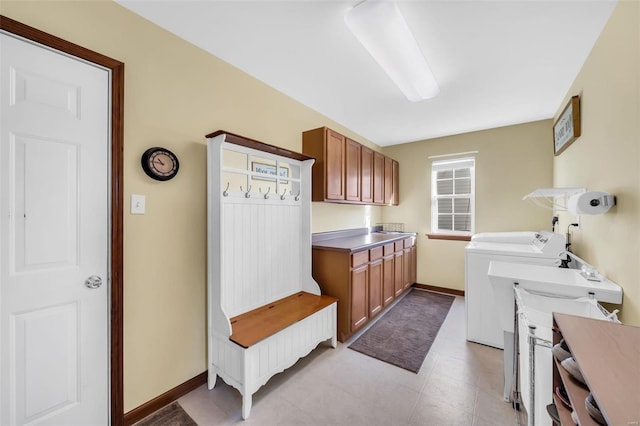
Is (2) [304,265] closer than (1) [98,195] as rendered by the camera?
No

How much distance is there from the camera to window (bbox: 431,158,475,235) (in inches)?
151

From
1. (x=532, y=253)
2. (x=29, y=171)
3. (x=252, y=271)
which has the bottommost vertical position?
(x=252, y=271)

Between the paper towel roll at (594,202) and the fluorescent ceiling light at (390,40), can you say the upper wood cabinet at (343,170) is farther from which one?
the paper towel roll at (594,202)

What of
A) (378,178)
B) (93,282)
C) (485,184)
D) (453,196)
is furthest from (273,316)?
(485,184)

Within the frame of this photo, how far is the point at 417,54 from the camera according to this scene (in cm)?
181

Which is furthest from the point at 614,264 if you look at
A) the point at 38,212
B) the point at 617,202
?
the point at 38,212

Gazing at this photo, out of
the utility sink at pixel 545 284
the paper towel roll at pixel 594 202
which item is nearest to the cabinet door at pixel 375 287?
the utility sink at pixel 545 284

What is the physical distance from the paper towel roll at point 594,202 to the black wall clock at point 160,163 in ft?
8.42

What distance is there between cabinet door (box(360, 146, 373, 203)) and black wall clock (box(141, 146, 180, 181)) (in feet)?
7.40

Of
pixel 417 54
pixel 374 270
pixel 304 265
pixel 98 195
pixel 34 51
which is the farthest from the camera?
pixel 374 270

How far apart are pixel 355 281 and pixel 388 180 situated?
2.12m

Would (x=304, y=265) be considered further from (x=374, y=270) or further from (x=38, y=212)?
(x=38, y=212)

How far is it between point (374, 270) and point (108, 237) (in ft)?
7.84

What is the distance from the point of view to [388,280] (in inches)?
125
